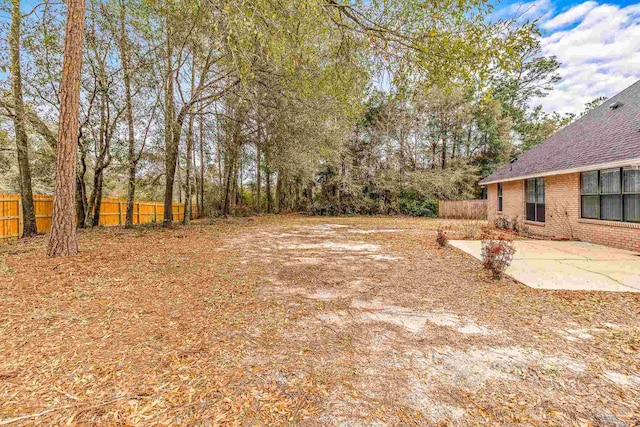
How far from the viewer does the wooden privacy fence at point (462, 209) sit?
19.5 m

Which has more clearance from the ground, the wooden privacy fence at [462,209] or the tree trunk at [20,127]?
the tree trunk at [20,127]

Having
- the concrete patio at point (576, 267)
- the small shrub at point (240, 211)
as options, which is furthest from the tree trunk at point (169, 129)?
the concrete patio at point (576, 267)

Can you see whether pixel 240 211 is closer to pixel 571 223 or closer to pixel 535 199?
pixel 535 199

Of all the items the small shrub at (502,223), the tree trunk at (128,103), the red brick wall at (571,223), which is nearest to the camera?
the red brick wall at (571,223)

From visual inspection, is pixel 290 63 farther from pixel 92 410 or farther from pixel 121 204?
pixel 121 204

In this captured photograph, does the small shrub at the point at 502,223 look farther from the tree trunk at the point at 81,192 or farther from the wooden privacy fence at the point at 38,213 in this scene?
the wooden privacy fence at the point at 38,213

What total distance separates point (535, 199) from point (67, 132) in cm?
1298

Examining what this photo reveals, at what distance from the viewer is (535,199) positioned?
1042cm

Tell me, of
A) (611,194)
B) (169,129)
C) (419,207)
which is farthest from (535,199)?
(169,129)

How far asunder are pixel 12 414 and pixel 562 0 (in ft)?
30.0

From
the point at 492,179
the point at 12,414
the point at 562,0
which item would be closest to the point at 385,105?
the point at 492,179

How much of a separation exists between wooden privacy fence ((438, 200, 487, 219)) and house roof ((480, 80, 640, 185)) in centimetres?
795

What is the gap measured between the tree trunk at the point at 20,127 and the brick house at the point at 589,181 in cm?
1372

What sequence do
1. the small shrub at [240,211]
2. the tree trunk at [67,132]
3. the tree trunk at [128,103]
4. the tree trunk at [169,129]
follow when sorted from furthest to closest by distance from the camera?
the small shrub at [240,211]
the tree trunk at [169,129]
the tree trunk at [128,103]
the tree trunk at [67,132]
